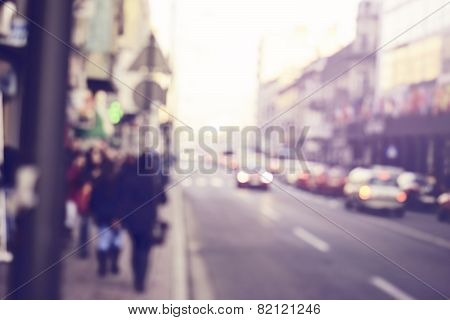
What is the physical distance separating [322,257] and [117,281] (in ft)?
14.4

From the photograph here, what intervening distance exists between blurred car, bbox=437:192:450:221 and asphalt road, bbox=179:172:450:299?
0.29 ft

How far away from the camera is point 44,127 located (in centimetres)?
155

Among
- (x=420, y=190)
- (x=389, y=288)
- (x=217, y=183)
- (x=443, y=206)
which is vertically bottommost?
(x=217, y=183)

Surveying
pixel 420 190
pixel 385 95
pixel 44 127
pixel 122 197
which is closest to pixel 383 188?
pixel 420 190

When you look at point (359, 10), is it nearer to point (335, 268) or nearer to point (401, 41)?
point (401, 41)

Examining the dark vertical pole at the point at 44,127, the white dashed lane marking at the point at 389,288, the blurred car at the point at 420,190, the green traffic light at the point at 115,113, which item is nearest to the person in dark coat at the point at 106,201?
the blurred car at the point at 420,190

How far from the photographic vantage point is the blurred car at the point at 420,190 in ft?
15.3

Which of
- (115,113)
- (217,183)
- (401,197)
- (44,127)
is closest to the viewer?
(44,127)

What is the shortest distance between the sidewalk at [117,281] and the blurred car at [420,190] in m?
2.97

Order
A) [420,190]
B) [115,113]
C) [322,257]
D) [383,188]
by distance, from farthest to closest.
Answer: [115,113] < [322,257] < [383,188] < [420,190]

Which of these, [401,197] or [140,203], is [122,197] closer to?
[140,203]

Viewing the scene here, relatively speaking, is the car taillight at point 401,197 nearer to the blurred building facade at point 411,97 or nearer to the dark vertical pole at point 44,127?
the blurred building facade at point 411,97

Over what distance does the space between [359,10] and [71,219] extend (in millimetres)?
5965
